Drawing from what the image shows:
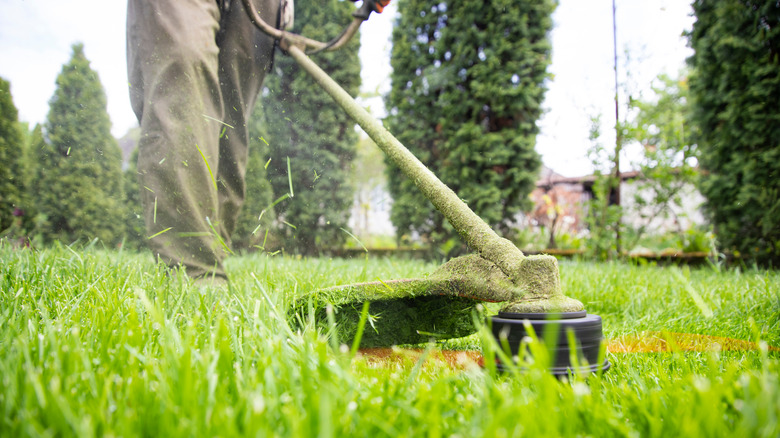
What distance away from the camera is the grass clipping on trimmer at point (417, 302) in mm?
1118

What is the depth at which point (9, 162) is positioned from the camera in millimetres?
5750

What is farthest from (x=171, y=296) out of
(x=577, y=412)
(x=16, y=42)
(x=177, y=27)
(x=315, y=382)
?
(x=16, y=42)

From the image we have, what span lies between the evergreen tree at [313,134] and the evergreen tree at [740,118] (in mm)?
4089

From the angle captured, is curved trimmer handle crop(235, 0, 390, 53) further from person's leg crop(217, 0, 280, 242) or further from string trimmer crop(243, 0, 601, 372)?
string trimmer crop(243, 0, 601, 372)

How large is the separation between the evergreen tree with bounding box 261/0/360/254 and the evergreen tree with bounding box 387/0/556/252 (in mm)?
1087

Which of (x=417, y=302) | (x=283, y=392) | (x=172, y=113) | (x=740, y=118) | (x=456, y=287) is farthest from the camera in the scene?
(x=740, y=118)

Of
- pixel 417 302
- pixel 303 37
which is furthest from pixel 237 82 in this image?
pixel 417 302

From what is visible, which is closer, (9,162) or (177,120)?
(177,120)

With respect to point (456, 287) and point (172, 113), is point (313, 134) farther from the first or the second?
point (456, 287)

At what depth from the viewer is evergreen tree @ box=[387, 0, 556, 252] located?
185 inches

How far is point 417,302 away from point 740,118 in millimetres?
4540

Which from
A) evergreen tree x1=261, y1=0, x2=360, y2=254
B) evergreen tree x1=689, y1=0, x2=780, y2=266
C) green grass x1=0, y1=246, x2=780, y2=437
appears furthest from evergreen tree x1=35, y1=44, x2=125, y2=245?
evergreen tree x1=689, y1=0, x2=780, y2=266

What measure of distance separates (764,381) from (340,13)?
20.7ft

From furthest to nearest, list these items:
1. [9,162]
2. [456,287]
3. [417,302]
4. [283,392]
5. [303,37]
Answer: [9,162]
[303,37]
[417,302]
[456,287]
[283,392]
